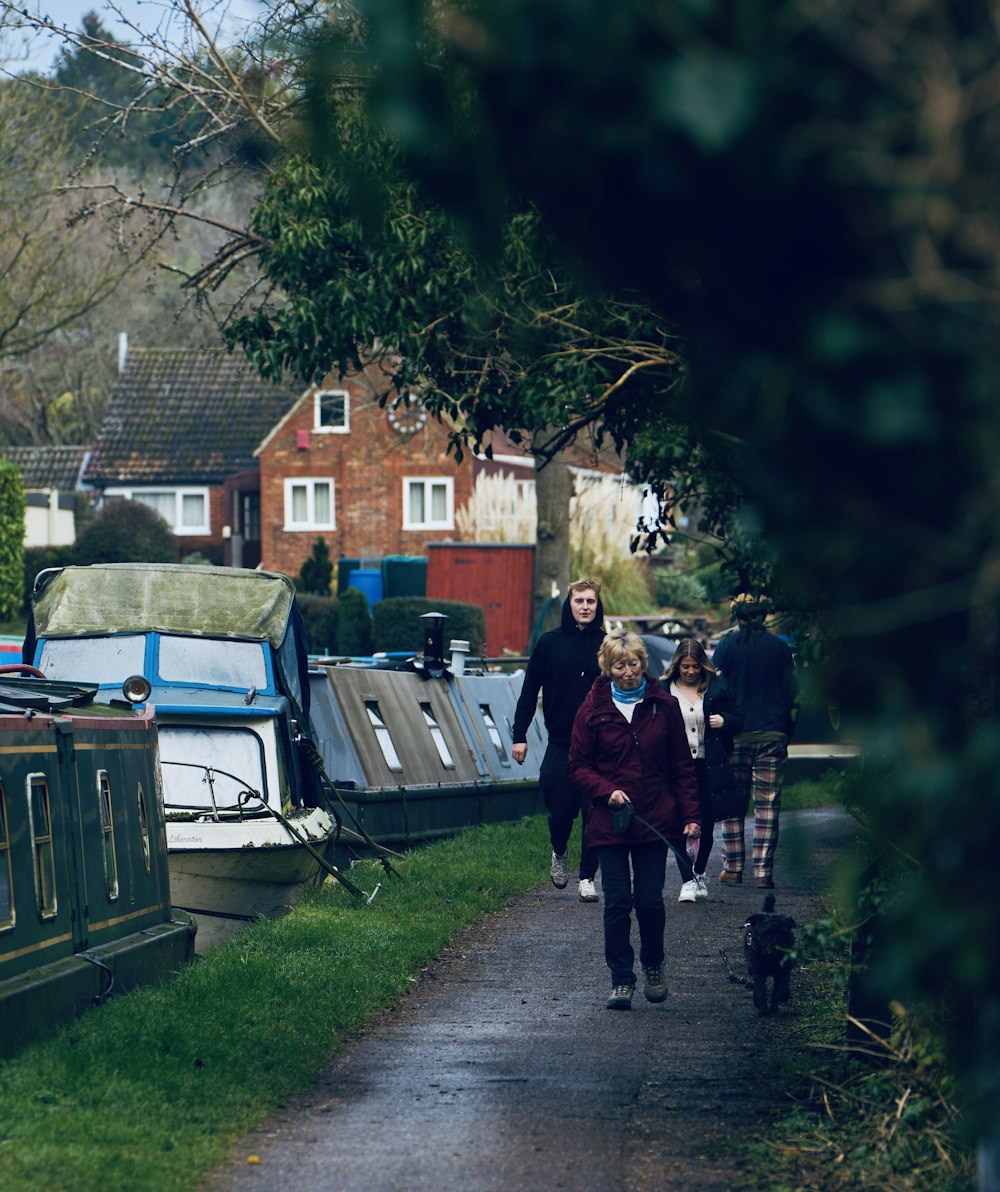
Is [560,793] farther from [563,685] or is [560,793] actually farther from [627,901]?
[627,901]

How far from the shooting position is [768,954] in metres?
9.06

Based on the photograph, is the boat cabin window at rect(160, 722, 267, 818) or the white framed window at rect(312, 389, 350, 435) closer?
the boat cabin window at rect(160, 722, 267, 818)

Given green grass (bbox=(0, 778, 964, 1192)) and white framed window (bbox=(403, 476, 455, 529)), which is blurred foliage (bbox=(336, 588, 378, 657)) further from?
green grass (bbox=(0, 778, 964, 1192))

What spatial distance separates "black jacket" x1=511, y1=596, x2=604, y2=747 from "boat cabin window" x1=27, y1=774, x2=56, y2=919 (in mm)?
3927

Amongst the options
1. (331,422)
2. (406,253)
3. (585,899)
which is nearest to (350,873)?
(585,899)

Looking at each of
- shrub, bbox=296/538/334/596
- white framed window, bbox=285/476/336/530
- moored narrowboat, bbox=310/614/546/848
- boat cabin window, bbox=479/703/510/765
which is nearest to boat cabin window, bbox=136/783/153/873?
moored narrowboat, bbox=310/614/546/848

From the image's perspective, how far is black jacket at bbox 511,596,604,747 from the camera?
1231 cm

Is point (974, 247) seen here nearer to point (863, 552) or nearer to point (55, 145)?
point (863, 552)

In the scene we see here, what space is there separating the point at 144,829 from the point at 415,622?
23.4 metres

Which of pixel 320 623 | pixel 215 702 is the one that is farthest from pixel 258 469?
pixel 215 702

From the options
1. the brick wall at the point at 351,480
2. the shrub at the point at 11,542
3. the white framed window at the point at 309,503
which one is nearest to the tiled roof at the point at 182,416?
the brick wall at the point at 351,480

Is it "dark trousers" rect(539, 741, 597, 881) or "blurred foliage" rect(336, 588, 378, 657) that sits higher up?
"dark trousers" rect(539, 741, 597, 881)

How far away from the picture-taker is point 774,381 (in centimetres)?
349

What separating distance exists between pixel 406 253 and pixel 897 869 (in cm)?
634
